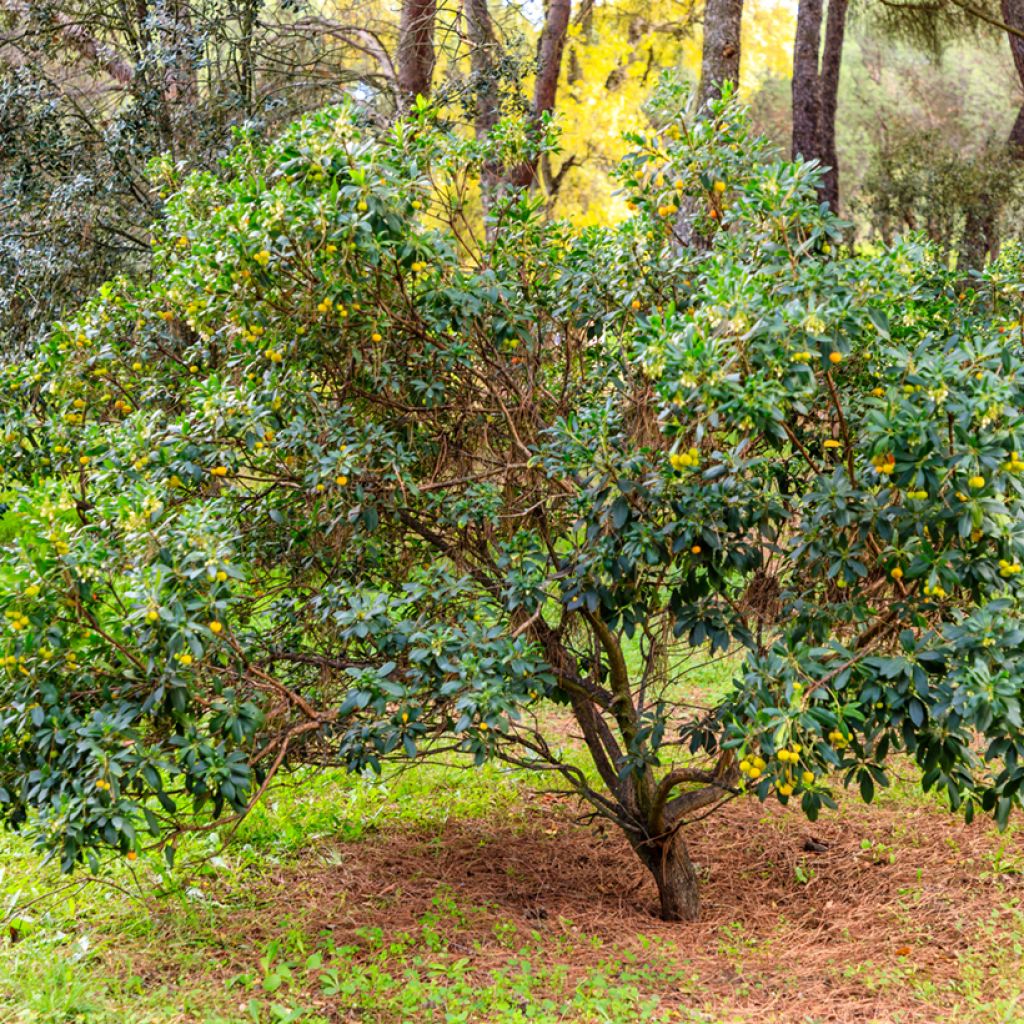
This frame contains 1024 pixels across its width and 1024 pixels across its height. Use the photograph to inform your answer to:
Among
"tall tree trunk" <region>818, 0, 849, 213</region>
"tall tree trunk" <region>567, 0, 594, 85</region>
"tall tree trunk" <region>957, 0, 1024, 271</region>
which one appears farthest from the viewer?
"tall tree trunk" <region>567, 0, 594, 85</region>

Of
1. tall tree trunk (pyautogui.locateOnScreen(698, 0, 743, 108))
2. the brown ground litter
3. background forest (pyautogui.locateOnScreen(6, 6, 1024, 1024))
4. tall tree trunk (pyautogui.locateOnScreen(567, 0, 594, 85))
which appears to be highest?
tall tree trunk (pyautogui.locateOnScreen(567, 0, 594, 85))

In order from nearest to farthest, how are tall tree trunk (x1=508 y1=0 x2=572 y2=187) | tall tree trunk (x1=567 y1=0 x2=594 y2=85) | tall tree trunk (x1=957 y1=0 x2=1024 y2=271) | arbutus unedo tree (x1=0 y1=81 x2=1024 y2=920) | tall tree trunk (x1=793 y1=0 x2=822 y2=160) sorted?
arbutus unedo tree (x1=0 y1=81 x2=1024 y2=920) → tall tree trunk (x1=508 y1=0 x2=572 y2=187) → tall tree trunk (x1=793 y1=0 x2=822 y2=160) → tall tree trunk (x1=957 y1=0 x2=1024 y2=271) → tall tree trunk (x1=567 y1=0 x2=594 y2=85)

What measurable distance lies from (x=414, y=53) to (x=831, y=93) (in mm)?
5714

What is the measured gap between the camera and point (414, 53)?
8352mm

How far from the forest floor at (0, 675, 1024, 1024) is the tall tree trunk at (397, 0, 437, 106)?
5.53 m

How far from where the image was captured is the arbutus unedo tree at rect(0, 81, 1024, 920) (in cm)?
275

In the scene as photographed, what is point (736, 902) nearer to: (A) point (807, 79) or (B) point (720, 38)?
(B) point (720, 38)

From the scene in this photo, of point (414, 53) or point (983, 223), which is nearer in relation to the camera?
point (414, 53)

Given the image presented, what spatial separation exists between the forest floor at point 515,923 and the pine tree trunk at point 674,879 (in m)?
0.08

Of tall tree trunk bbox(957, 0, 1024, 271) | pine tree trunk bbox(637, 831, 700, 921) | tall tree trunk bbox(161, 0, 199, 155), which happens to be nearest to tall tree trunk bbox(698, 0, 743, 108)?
tall tree trunk bbox(161, 0, 199, 155)

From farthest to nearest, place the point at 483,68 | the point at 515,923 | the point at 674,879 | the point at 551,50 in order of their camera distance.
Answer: the point at 551,50 → the point at 483,68 → the point at 674,879 → the point at 515,923

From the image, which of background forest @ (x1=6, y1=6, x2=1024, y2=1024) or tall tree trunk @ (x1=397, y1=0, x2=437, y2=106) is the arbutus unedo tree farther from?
tall tree trunk @ (x1=397, y1=0, x2=437, y2=106)

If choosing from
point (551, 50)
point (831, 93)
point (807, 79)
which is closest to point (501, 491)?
point (551, 50)

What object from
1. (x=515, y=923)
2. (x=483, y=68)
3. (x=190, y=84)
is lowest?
(x=515, y=923)
